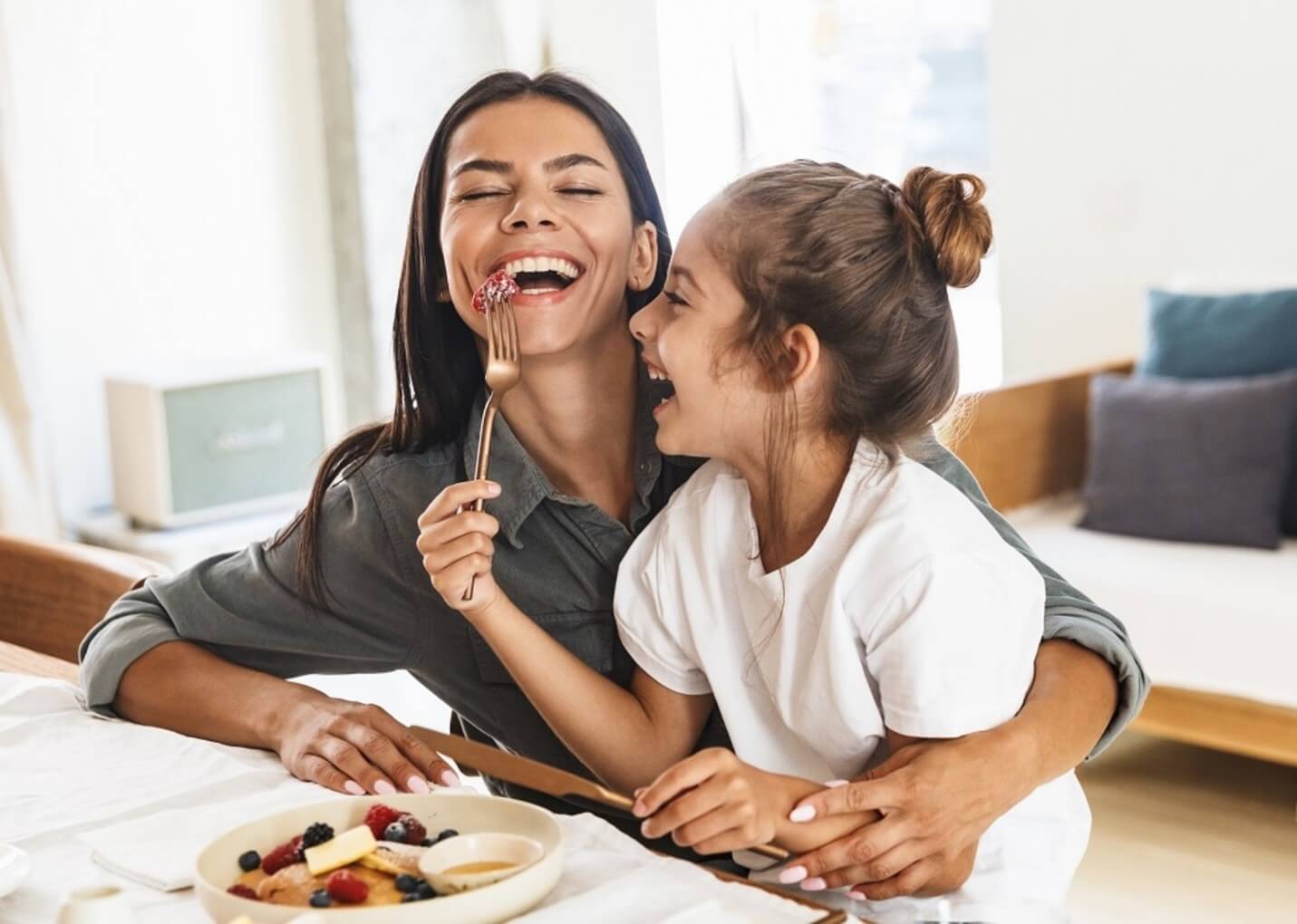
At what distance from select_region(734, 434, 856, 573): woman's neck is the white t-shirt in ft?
0.06

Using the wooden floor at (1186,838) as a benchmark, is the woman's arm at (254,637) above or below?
above

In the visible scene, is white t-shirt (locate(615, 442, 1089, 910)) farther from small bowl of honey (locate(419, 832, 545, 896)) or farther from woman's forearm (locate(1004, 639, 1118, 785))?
small bowl of honey (locate(419, 832, 545, 896))

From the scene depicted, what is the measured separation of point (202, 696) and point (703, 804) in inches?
24.3

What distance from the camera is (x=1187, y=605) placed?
291 cm

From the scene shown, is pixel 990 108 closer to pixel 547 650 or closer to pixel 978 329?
pixel 978 329

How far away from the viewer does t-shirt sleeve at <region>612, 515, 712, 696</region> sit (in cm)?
140

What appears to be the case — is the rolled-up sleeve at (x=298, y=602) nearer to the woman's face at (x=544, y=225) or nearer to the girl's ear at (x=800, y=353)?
the woman's face at (x=544, y=225)

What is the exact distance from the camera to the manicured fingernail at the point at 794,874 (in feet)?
3.65

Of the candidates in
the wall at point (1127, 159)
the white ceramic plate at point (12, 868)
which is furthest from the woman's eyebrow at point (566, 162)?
the wall at point (1127, 159)

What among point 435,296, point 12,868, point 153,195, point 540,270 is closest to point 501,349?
point 540,270

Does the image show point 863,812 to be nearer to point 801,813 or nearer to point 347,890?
point 801,813

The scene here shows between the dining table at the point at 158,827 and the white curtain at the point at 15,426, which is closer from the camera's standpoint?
the dining table at the point at 158,827

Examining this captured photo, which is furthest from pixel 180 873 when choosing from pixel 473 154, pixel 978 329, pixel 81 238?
pixel 978 329

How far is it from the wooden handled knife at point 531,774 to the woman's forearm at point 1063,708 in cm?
22
